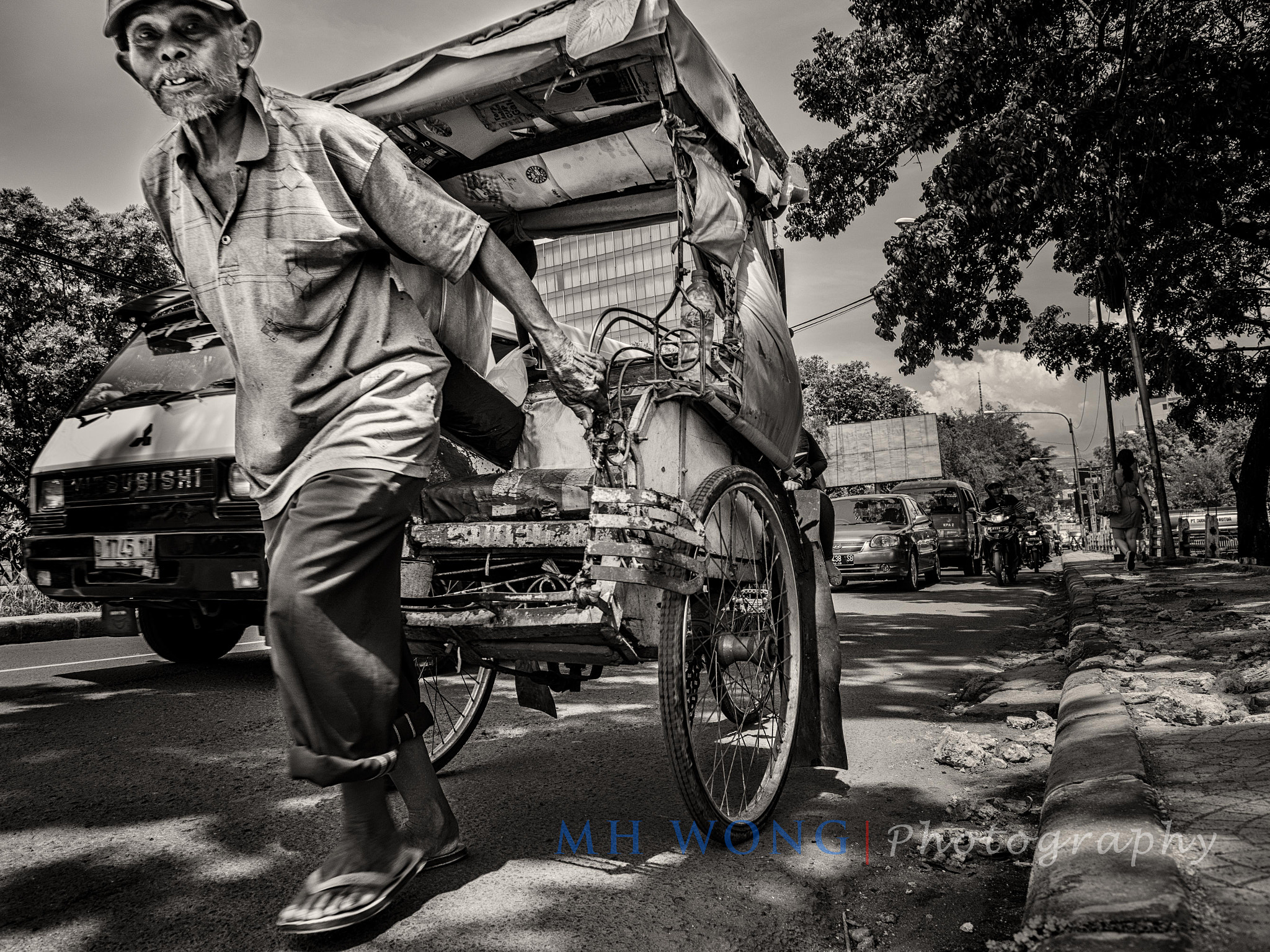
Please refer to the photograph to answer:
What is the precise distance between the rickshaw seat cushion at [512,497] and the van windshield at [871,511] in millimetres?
12930

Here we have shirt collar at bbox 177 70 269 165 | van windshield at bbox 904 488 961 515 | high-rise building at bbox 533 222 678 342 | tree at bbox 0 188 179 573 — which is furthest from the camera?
van windshield at bbox 904 488 961 515

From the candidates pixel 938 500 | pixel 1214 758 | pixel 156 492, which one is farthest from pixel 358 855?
pixel 938 500

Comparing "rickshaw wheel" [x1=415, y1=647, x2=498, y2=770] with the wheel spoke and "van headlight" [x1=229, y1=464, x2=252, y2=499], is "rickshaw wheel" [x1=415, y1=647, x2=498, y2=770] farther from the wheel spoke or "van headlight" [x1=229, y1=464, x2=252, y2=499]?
"van headlight" [x1=229, y1=464, x2=252, y2=499]

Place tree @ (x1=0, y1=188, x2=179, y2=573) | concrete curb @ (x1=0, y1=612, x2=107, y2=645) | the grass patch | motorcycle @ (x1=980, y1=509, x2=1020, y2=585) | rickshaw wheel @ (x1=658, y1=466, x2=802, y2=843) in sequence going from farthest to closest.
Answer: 1. motorcycle @ (x1=980, y1=509, x2=1020, y2=585)
2. tree @ (x1=0, y1=188, x2=179, y2=573)
3. the grass patch
4. concrete curb @ (x1=0, y1=612, x2=107, y2=645)
5. rickshaw wheel @ (x1=658, y1=466, x2=802, y2=843)

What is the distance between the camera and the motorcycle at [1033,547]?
20.4 metres

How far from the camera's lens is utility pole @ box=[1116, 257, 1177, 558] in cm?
1523

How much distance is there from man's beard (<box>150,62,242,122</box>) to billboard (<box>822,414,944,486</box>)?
26105mm

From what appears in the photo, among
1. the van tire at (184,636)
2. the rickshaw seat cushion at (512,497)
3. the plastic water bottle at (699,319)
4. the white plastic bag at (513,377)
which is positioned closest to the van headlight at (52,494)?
the van tire at (184,636)

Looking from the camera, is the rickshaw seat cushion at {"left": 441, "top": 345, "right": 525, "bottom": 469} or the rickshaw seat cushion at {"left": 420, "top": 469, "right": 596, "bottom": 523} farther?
the rickshaw seat cushion at {"left": 420, "top": 469, "right": 596, "bottom": 523}

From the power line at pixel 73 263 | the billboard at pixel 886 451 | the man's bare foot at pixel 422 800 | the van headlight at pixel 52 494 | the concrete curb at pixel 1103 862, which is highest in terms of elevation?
the power line at pixel 73 263

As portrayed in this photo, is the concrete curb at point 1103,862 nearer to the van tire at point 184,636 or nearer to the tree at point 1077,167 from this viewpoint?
the van tire at point 184,636

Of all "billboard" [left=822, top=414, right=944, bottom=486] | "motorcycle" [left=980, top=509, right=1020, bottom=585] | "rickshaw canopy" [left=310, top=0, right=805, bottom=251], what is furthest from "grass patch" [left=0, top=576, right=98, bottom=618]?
"billboard" [left=822, top=414, right=944, bottom=486]

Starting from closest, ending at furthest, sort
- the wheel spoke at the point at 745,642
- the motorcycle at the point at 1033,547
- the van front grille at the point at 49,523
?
the wheel spoke at the point at 745,642 < the van front grille at the point at 49,523 < the motorcycle at the point at 1033,547

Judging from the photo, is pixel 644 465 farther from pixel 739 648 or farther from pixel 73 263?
pixel 73 263
